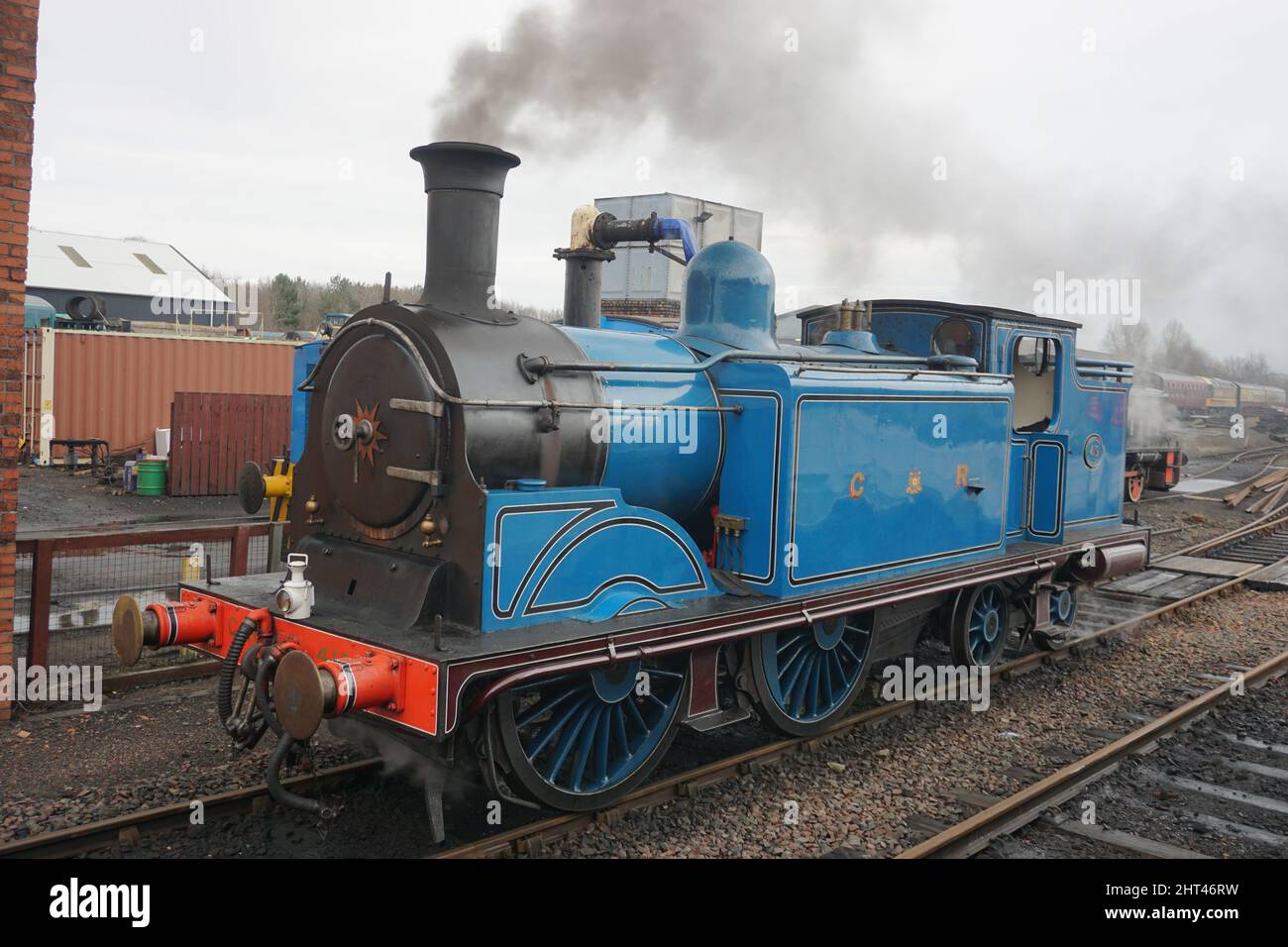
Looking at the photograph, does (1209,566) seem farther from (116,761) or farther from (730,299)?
(116,761)

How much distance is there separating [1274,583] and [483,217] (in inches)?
452

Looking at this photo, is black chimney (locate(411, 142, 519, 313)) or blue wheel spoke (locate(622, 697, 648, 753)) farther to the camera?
blue wheel spoke (locate(622, 697, 648, 753))

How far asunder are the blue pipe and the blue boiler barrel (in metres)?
0.74

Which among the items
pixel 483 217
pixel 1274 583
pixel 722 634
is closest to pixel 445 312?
pixel 483 217

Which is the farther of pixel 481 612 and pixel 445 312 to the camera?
pixel 445 312

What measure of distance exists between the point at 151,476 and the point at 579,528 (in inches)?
607

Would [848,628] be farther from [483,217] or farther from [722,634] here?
[483,217]

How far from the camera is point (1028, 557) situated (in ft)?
25.6

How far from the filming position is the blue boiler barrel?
17.5ft

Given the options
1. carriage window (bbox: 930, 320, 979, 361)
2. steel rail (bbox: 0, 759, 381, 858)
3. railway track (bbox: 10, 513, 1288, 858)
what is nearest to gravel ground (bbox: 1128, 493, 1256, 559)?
railway track (bbox: 10, 513, 1288, 858)

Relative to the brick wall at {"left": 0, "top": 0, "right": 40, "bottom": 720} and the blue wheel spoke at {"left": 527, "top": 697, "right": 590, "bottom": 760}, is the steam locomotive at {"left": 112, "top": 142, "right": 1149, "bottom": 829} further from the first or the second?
the brick wall at {"left": 0, "top": 0, "right": 40, "bottom": 720}

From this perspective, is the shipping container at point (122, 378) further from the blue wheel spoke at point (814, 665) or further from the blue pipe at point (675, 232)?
the blue wheel spoke at point (814, 665)
